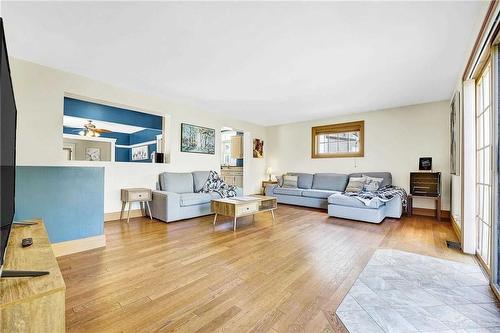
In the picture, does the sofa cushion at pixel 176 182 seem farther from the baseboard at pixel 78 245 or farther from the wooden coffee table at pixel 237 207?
the baseboard at pixel 78 245

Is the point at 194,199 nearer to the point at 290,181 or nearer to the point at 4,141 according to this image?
the point at 290,181

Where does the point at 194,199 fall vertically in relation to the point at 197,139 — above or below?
below

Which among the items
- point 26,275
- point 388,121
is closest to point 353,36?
point 26,275

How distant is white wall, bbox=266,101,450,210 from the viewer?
15.3 ft

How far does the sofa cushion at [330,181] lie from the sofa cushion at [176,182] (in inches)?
127

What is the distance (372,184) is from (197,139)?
13.3 feet

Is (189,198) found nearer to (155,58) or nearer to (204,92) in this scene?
(204,92)

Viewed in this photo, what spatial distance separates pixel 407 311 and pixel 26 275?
2170mm

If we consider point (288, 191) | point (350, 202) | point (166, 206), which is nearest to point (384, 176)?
point (350, 202)

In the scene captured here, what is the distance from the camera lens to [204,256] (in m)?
2.47

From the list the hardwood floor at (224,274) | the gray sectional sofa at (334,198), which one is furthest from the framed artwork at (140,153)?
the gray sectional sofa at (334,198)

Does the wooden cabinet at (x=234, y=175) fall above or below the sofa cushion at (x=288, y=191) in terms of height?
above

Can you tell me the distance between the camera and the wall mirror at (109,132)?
5062 millimetres

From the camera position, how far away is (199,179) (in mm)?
5023
